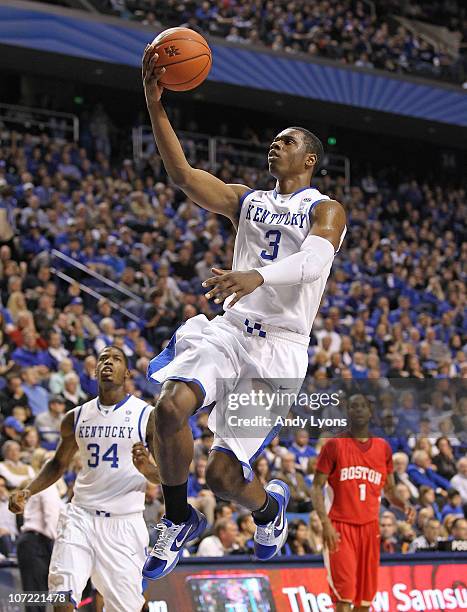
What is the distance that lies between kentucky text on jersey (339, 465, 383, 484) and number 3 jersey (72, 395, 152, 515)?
1.71m

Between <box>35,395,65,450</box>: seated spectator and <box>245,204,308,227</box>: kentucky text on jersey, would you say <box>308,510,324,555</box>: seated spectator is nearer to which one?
<box>35,395,65,450</box>: seated spectator

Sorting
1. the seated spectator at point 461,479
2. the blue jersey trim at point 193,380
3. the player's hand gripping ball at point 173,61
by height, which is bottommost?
the seated spectator at point 461,479

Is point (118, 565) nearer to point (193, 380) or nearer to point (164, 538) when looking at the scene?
point (164, 538)

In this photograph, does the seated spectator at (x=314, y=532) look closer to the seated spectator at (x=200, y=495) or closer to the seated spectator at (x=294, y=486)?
the seated spectator at (x=294, y=486)

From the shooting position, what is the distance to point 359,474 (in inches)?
322

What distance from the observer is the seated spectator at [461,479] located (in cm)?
1135

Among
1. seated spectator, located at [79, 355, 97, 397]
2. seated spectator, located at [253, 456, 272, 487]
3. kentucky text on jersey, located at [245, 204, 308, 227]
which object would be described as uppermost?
kentucky text on jersey, located at [245, 204, 308, 227]

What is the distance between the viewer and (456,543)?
9.83 meters

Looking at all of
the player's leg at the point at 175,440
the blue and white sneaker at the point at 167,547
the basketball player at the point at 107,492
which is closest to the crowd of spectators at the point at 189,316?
the basketball player at the point at 107,492

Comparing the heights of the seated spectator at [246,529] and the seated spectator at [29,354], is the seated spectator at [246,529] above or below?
below

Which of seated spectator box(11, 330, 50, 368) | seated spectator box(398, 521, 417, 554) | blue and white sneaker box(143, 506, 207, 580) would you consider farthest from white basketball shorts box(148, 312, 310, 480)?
seated spectator box(11, 330, 50, 368)

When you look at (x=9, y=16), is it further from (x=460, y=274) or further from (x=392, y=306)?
(x=460, y=274)

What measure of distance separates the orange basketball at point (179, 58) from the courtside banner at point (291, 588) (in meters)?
4.28

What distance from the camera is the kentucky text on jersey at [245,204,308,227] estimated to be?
5.48m
